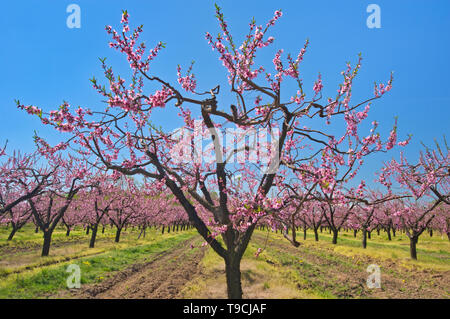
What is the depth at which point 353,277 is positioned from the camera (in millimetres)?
15492

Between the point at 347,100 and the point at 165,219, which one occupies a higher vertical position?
the point at 347,100

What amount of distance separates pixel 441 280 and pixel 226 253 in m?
15.3

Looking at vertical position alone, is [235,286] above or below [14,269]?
above

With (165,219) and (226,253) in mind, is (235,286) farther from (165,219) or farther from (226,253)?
(165,219)

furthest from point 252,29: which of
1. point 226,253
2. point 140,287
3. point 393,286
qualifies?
point 393,286

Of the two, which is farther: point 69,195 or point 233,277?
point 69,195

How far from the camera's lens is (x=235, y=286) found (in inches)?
290
